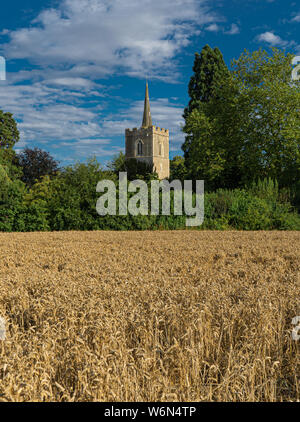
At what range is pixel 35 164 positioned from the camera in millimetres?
43594

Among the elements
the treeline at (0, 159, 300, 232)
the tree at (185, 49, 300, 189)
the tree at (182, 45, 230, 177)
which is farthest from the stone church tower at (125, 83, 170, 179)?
the treeline at (0, 159, 300, 232)

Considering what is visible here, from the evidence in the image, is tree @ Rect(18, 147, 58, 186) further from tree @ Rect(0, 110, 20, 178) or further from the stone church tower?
the stone church tower

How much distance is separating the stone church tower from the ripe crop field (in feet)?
281

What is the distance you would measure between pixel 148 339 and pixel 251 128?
31519mm

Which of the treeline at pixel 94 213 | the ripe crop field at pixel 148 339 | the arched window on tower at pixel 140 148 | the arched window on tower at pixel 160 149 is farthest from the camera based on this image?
the arched window on tower at pixel 160 149

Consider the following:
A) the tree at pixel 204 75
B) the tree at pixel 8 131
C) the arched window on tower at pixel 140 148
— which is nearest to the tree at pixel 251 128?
the tree at pixel 204 75

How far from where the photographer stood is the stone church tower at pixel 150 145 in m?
90.9

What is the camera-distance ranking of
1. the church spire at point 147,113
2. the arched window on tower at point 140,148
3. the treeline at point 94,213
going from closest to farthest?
the treeline at point 94,213 < the arched window on tower at point 140,148 < the church spire at point 147,113

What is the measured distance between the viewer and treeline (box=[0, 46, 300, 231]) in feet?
68.0

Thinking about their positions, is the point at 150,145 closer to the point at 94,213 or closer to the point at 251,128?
the point at 251,128

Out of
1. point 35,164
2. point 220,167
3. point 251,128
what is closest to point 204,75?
point 251,128

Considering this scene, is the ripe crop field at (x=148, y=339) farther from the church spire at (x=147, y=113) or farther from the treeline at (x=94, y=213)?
the church spire at (x=147, y=113)

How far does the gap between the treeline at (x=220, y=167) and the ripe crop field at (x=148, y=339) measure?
1494 cm
